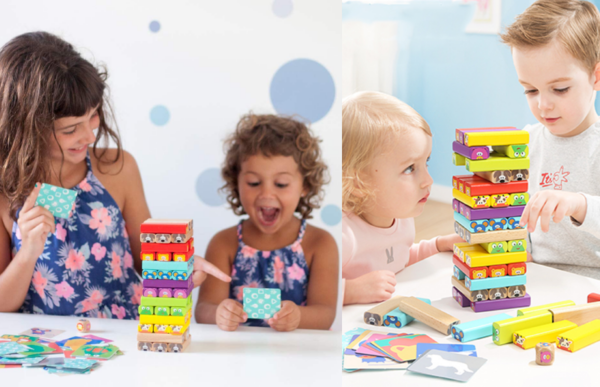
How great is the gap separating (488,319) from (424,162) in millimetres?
310

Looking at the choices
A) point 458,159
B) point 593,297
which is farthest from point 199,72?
point 593,297

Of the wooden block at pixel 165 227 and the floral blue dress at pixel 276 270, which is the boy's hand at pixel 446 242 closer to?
the floral blue dress at pixel 276 270

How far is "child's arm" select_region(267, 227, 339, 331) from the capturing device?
4.51 ft

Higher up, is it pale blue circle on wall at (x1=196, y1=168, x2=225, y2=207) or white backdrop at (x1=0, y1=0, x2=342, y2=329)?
white backdrop at (x1=0, y1=0, x2=342, y2=329)

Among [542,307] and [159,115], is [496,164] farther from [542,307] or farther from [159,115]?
[159,115]

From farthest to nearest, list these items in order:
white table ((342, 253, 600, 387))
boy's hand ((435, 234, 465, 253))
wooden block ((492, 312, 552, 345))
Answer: boy's hand ((435, 234, 465, 253)) < wooden block ((492, 312, 552, 345)) < white table ((342, 253, 600, 387))

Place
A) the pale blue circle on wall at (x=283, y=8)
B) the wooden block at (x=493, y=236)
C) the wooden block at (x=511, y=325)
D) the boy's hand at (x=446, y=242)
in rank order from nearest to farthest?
the wooden block at (x=511, y=325) → the wooden block at (x=493, y=236) → the boy's hand at (x=446, y=242) → the pale blue circle on wall at (x=283, y=8)

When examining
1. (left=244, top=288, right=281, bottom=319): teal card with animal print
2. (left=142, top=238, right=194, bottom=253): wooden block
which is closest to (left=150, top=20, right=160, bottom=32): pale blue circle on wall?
(left=142, top=238, right=194, bottom=253): wooden block

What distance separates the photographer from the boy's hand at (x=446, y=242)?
1229 mm

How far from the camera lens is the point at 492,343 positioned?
3.31 ft

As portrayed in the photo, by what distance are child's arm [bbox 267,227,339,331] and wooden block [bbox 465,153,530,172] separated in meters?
0.44

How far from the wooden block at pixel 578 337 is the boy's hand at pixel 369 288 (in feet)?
1.02

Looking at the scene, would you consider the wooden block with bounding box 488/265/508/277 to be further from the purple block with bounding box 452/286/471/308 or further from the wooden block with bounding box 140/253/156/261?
the wooden block with bounding box 140/253/156/261

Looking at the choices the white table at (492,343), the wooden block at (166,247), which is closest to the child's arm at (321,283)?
the white table at (492,343)
